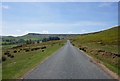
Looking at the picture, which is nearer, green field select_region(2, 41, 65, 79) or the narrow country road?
the narrow country road

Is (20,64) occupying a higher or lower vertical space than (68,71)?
lower

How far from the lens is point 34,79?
1546 cm

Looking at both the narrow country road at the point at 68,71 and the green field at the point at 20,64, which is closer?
the narrow country road at the point at 68,71

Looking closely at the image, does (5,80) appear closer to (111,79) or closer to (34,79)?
(34,79)

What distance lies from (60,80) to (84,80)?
56.0 inches

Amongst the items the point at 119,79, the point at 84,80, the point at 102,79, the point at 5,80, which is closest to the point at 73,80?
the point at 84,80

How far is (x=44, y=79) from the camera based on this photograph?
1526cm

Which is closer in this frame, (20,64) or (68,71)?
(68,71)

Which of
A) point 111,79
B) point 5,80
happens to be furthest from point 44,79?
point 111,79

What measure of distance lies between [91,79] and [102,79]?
0.67 meters

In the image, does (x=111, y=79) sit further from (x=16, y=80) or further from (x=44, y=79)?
(x=16, y=80)

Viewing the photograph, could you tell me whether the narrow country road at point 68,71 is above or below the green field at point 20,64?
above

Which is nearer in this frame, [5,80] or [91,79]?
[91,79]

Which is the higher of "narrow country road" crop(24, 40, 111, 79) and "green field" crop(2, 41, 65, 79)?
"narrow country road" crop(24, 40, 111, 79)
